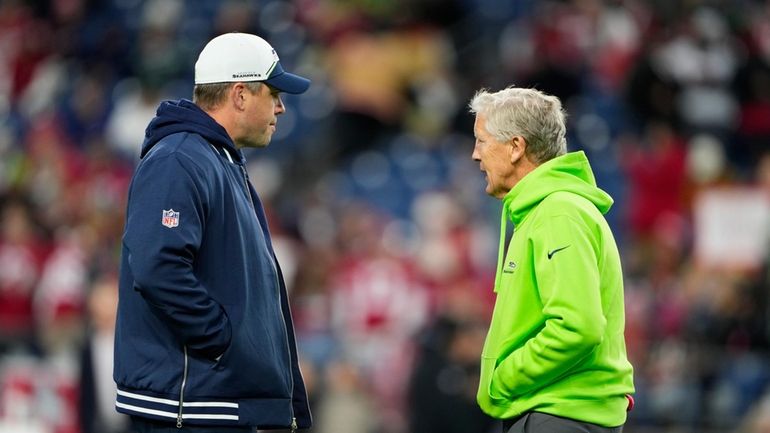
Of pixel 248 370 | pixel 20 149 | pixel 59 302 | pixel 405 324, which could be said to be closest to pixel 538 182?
pixel 248 370

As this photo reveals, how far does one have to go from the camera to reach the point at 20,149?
48.0 ft

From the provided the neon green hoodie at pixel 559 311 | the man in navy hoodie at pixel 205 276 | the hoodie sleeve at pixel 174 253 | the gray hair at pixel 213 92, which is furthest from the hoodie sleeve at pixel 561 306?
the gray hair at pixel 213 92

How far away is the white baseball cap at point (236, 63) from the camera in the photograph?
4508 millimetres

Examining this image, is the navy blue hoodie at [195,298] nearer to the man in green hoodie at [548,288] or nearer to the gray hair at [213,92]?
the gray hair at [213,92]

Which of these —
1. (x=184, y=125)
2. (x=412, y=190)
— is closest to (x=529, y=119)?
(x=184, y=125)

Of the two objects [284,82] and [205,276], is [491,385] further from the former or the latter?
[284,82]

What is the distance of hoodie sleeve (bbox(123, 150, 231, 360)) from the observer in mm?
4211

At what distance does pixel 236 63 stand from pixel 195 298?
30.2 inches

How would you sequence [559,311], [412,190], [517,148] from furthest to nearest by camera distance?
[412,190]
[517,148]
[559,311]

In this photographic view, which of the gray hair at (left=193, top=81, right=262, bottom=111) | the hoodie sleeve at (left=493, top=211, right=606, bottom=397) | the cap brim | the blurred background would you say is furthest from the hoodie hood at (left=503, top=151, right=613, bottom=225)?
the blurred background

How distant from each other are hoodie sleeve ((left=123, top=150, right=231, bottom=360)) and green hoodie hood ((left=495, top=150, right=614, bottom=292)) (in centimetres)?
94

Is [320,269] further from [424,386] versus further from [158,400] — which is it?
[158,400]

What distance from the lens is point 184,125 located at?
4500 millimetres

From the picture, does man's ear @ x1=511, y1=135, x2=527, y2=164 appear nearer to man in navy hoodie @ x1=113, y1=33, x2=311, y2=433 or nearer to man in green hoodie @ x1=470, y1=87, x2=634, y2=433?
man in green hoodie @ x1=470, y1=87, x2=634, y2=433
